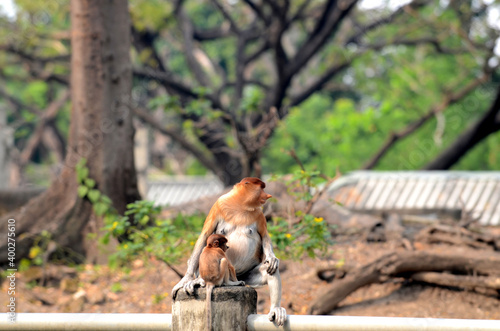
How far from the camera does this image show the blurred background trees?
13.8 meters

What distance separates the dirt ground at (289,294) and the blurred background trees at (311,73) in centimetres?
169

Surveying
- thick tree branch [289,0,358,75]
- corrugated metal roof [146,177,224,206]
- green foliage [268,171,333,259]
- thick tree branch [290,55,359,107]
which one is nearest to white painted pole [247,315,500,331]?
green foliage [268,171,333,259]

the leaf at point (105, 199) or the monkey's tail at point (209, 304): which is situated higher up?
the leaf at point (105, 199)

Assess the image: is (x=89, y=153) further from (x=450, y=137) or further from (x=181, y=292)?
(x=450, y=137)

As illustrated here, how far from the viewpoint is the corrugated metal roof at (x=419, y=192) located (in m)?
11.6

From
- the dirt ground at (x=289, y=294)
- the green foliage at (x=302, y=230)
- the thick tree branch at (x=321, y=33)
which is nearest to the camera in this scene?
the green foliage at (x=302, y=230)

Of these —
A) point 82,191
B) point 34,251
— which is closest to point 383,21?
point 82,191

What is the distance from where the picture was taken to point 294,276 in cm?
716

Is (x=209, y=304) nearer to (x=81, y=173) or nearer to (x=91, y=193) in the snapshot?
(x=91, y=193)

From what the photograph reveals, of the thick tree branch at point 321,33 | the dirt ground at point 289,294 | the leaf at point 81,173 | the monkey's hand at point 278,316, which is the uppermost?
the thick tree branch at point 321,33

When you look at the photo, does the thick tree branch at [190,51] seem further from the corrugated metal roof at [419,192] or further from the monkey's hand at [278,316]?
the monkey's hand at [278,316]

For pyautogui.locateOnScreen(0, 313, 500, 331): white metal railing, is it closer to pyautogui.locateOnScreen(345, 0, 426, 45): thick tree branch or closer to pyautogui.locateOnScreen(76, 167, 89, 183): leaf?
pyautogui.locateOnScreen(76, 167, 89, 183): leaf

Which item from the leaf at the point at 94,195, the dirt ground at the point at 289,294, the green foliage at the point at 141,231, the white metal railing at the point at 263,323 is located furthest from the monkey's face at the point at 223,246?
the leaf at the point at 94,195

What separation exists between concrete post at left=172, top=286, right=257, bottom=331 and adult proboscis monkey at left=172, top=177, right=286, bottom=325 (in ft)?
0.97
